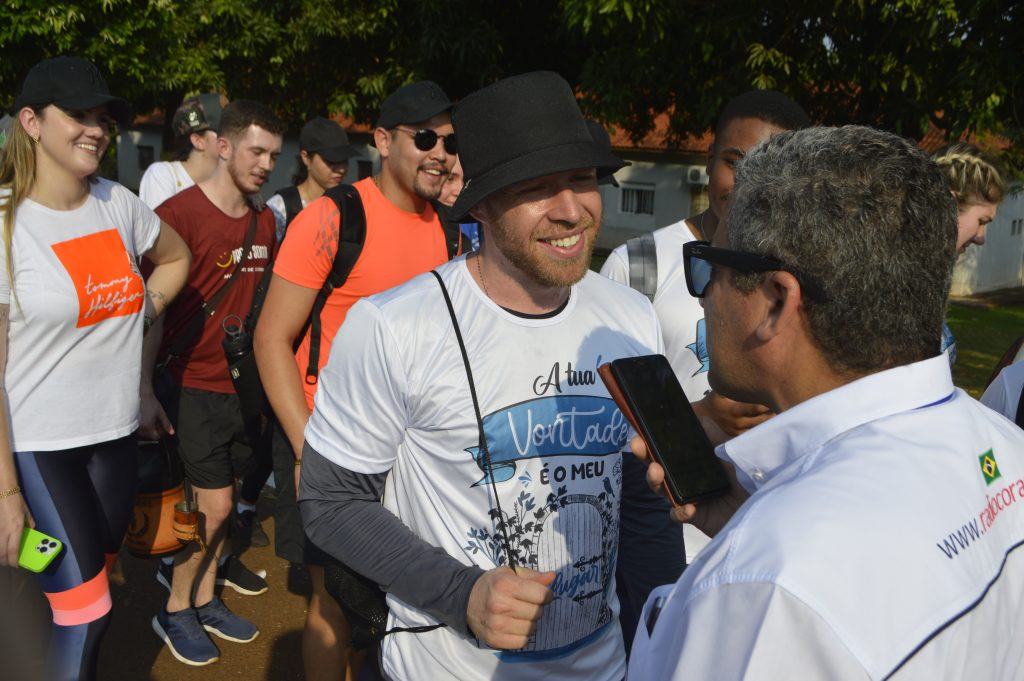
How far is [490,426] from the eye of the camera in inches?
86.8

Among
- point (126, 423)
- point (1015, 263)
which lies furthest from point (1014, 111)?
point (1015, 263)

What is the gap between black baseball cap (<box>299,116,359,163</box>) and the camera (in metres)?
6.93

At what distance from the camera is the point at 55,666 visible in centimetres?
338

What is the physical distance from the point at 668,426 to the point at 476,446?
496 mm

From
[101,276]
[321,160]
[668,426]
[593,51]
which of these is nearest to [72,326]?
[101,276]

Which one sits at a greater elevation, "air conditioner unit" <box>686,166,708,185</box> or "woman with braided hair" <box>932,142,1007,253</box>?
"woman with braided hair" <box>932,142,1007,253</box>

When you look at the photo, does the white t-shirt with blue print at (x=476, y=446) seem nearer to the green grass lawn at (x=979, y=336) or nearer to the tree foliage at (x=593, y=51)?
the tree foliage at (x=593, y=51)

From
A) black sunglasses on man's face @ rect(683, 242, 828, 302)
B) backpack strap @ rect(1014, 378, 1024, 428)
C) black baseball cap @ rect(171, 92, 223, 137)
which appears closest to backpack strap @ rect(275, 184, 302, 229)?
black baseball cap @ rect(171, 92, 223, 137)

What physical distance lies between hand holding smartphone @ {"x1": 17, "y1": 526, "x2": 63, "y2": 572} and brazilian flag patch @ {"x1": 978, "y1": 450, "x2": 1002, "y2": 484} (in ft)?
9.74

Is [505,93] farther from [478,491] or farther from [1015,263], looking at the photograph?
[1015,263]

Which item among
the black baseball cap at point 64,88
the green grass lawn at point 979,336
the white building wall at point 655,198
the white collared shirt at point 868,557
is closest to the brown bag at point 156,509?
the black baseball cap at point 64,88

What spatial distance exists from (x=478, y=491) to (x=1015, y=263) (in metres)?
27.9

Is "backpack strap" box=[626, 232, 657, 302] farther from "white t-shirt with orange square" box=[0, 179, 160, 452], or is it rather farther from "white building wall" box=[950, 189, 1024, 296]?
"white building wall" box=[950, 189, 1024, 296]

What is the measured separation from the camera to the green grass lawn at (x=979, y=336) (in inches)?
479
